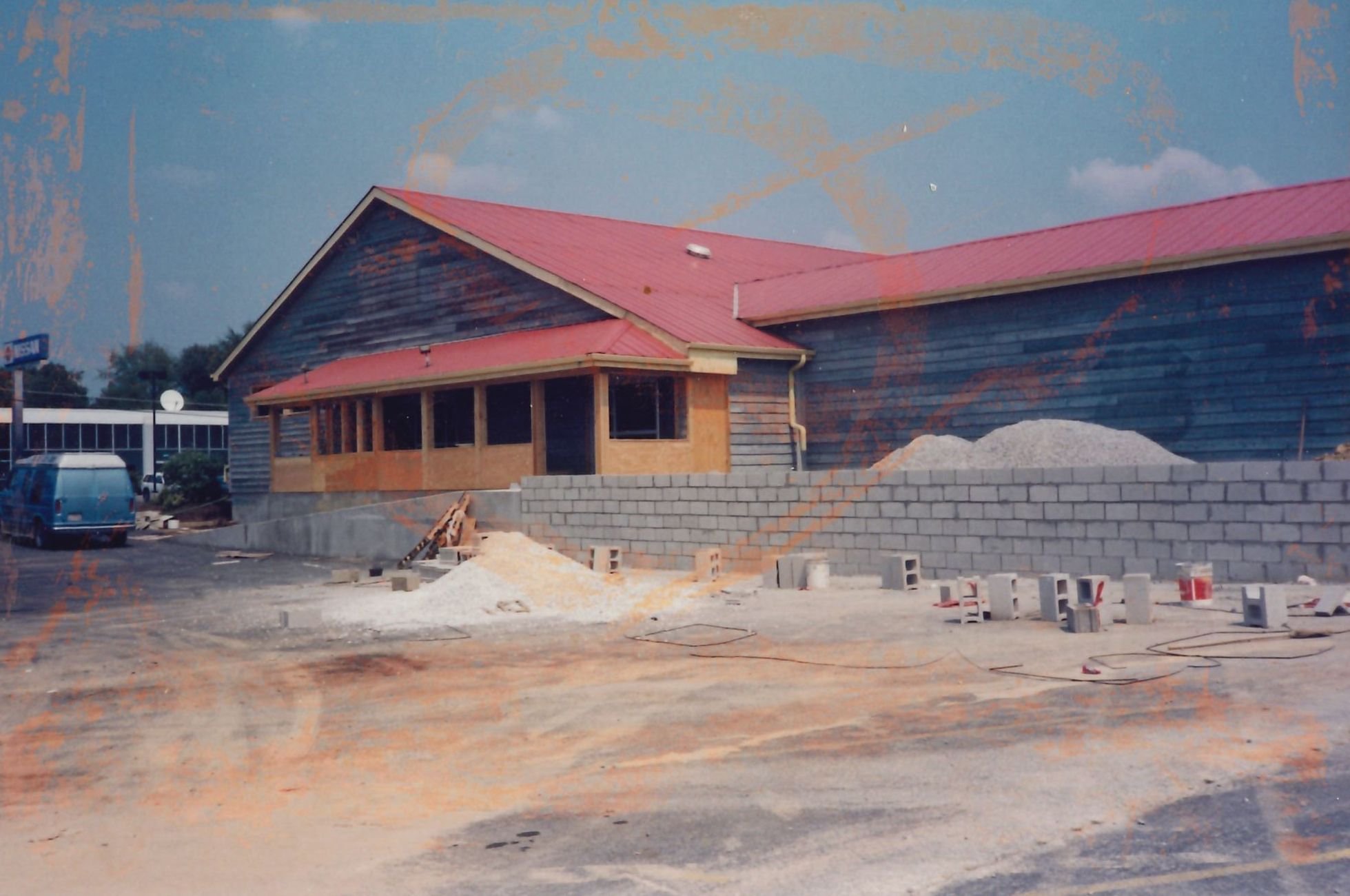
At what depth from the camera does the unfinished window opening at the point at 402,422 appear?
94.7 feet

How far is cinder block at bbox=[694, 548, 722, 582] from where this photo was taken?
53.8ft

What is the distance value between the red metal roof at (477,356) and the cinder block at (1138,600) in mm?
10908

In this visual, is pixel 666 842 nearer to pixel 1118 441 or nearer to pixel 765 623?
pixel 765 623

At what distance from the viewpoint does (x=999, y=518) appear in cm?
1412

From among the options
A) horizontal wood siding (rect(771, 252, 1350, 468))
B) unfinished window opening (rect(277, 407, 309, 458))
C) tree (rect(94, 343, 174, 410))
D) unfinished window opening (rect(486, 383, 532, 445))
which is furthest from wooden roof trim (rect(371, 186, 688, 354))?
tree (rect(94, 343, 174, 410))

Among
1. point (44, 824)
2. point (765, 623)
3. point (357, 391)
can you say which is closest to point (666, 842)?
point (44, 824)

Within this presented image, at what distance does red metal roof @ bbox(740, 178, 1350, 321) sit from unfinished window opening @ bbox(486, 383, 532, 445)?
5639mm

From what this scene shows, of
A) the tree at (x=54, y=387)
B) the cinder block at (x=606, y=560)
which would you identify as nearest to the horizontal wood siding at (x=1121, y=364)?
the cinder block at (x=606, y=560)

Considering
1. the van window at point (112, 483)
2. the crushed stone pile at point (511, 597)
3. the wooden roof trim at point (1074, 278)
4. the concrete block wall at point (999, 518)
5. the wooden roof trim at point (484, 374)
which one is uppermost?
the wooden roof trim at point (1074, 278)

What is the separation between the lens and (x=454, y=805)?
608cm

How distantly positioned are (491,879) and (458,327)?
73.5 ft

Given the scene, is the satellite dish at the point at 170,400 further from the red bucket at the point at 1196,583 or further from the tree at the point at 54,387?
the red bucket at the point at 1196,583

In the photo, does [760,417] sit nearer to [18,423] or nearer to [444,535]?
[444,535]

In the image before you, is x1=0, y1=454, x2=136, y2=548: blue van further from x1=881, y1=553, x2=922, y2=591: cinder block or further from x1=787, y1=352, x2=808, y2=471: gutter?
x1=881, y1=553, x2=922, y2=591: cinder block
